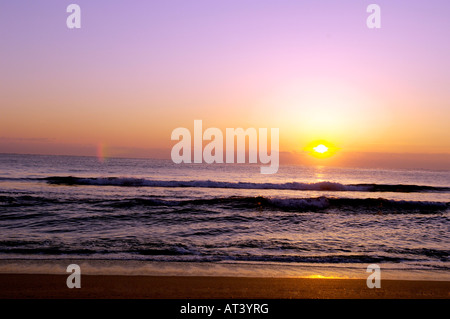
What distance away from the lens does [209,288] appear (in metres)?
6.07

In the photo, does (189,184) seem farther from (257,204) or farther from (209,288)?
(209,288)

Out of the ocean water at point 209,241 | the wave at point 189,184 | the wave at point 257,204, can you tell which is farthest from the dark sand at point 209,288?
the wave at point 189,184

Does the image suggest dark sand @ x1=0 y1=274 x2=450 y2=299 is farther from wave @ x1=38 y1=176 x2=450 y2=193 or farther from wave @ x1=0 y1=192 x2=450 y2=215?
wave @ x1=38 y1=176 x2=450 y2=193

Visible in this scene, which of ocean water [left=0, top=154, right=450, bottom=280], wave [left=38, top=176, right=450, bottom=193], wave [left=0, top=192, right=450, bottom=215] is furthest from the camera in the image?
wave [left=38, top=176, right=450, bottom=193]

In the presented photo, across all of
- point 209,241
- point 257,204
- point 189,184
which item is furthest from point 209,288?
point 189,184

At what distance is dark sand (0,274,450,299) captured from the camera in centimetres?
550

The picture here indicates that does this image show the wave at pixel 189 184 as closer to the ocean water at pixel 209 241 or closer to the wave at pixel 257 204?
the wave at pixel 257 204

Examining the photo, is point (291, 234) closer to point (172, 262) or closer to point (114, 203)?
point (172, 262)

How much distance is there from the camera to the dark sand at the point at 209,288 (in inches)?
217

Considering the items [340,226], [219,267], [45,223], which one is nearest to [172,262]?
[219,267]

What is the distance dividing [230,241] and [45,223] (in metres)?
7.06

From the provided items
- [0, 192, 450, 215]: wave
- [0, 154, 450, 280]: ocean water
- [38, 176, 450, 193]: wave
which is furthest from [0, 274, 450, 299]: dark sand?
[38, 176, 450, 193]: wave

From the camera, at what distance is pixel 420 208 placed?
2205cm
